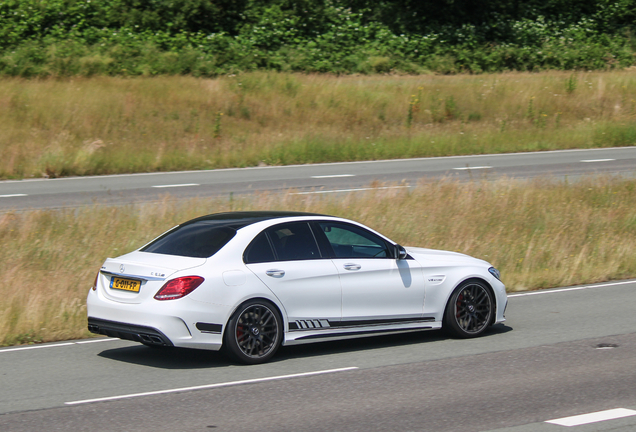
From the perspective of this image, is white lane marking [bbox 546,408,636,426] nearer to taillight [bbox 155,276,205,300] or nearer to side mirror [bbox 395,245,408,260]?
side mirror [bbox 395,245,408,260]

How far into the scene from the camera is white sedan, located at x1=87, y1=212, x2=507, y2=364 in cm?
762

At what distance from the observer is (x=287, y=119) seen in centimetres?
3084

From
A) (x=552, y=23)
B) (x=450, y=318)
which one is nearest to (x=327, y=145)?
(x=450, y=318)

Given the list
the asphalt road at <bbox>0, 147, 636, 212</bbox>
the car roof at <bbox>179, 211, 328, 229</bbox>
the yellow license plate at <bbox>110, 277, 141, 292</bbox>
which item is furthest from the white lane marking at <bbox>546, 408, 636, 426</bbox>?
the asphalt road at <bbox>0, 147, 636, 212</bbox>

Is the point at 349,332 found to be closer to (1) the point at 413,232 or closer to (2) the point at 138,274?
(2) the point at 138,274

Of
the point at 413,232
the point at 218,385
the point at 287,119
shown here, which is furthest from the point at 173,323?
the point at 287,119

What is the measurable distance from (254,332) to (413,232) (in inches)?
303

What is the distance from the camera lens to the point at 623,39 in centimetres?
4841

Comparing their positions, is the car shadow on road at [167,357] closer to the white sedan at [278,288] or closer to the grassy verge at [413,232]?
the white sedan at [278,288]

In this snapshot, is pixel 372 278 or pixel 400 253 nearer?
pixel 372 278

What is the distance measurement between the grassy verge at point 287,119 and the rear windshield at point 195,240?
51.1ft

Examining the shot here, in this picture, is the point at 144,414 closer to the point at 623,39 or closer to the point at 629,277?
the point at 629,277

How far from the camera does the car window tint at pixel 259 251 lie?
801 centimetres

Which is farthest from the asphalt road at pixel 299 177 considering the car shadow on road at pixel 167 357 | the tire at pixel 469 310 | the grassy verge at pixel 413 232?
the tire at pixel 469 310
